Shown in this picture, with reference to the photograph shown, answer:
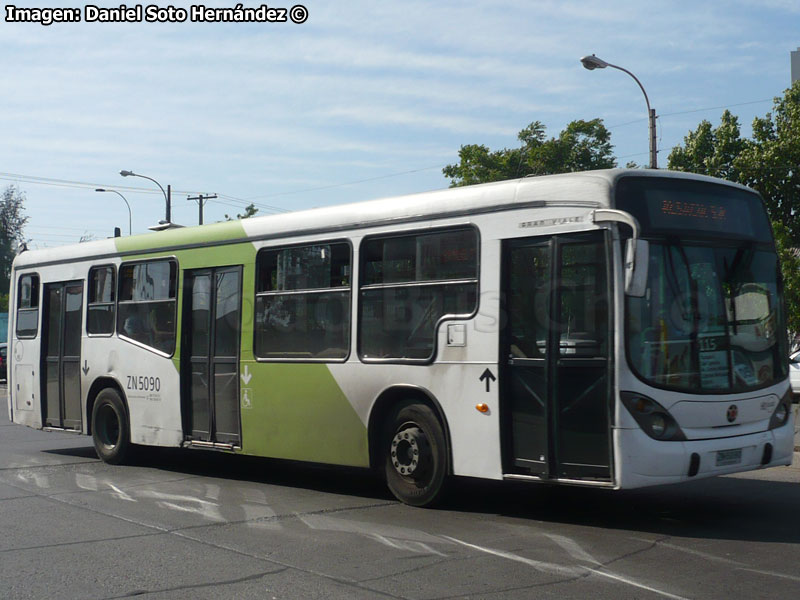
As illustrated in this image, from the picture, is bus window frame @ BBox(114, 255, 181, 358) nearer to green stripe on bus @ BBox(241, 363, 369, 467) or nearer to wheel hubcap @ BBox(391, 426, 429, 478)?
green stripe on bus @ BBox(241, 363, 369, 467)

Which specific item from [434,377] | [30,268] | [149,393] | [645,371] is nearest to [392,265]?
[434,377]

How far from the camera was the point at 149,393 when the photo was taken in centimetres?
1322

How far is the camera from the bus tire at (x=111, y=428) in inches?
539

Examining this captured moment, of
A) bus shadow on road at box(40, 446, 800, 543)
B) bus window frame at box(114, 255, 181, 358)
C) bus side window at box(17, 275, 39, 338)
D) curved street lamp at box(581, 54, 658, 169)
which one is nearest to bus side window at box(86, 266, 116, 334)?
bus window frame at box(114, 255, 181, 358)

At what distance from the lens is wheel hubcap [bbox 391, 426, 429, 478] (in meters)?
9.51

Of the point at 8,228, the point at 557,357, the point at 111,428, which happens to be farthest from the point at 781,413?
the point at 8,228

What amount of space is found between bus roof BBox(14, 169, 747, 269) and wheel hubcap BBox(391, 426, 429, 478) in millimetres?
2065

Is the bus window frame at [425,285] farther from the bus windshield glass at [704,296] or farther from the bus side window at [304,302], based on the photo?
the bus windshield glass at [704,296]

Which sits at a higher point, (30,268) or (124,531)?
(30,268)

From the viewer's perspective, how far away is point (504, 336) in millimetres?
8883

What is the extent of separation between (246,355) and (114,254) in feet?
11.5

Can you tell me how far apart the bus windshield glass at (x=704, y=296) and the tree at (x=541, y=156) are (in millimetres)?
31769

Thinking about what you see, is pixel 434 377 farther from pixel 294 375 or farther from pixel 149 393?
pixel 149 393

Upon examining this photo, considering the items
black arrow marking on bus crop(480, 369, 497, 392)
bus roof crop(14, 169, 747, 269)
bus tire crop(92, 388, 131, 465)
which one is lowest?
bus tire crop(92, 388, 131, 465)
